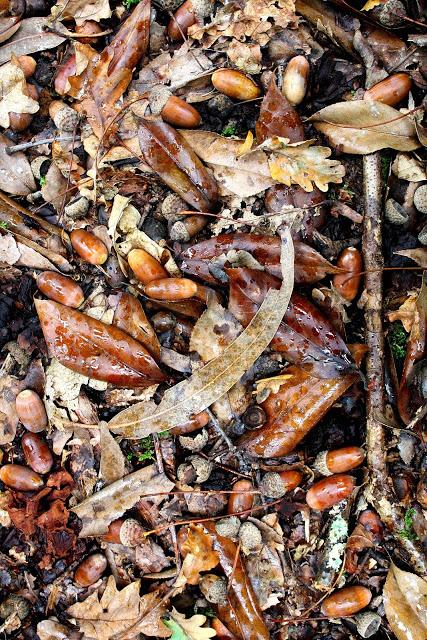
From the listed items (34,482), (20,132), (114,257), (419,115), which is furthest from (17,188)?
(419,115)

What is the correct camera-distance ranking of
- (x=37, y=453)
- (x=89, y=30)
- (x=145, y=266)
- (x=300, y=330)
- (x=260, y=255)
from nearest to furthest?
(x=300, y=330) → (x=260, y=255) → (x=145, y=266) → (x=37, y=453) → (x=89, y=30)

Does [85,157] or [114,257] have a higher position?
[85,157]

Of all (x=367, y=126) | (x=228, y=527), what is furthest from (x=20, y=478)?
(x=367, y=126)

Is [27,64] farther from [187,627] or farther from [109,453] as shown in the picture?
[187,627]

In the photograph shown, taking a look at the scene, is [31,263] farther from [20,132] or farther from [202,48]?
[202,48]

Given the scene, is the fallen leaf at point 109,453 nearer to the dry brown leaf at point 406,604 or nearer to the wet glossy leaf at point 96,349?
the wet glossy leaf at point 96,349

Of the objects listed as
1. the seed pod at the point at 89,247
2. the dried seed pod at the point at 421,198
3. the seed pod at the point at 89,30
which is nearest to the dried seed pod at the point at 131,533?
the seed pod at the point at 89,247
